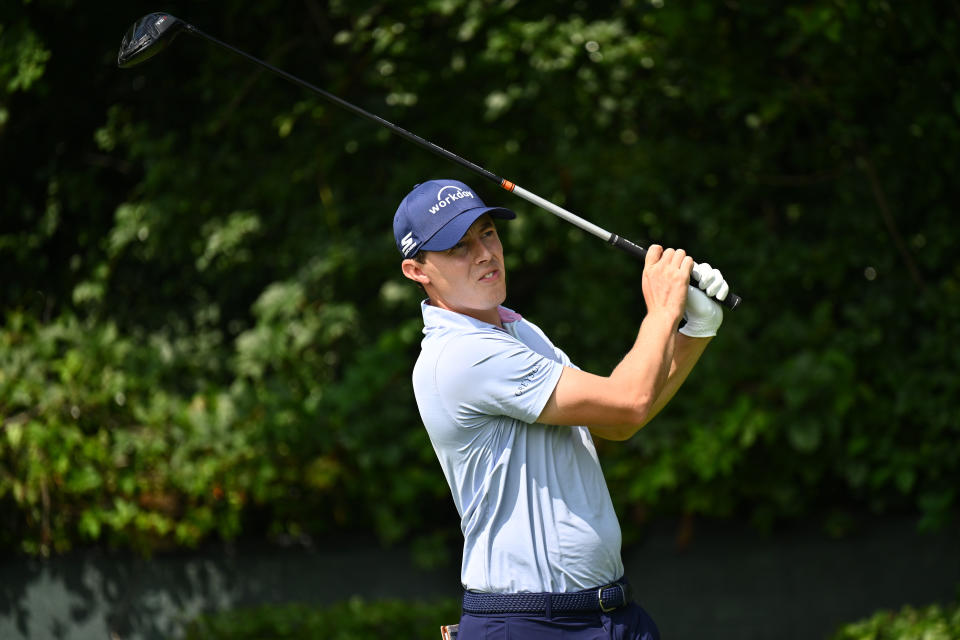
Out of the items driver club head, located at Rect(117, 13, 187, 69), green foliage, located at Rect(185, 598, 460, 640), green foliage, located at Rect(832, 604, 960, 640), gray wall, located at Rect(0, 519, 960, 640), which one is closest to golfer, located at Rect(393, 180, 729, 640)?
driver club head, located at Rect(117, 13, 187, 69)

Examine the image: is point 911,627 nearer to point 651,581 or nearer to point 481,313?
point 651,581

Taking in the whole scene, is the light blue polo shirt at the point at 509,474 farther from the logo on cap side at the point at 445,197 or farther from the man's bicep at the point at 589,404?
the logo on cap side at the point at 445,197

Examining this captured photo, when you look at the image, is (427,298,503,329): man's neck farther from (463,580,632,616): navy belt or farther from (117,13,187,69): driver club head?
(117,13,187,69): driver club head

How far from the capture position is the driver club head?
3.20 metres

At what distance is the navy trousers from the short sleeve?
1.48 ft

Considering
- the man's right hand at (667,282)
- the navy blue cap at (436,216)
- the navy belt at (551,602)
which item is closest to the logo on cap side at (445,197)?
the navy blue cap at (436,216)

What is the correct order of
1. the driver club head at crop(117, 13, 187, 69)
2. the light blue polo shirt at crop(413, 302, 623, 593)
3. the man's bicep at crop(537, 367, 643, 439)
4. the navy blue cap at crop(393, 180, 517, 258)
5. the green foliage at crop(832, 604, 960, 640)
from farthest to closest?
the green foliage at crop(832, 604, 960, 640), the driver club head at crop(117, 13, 187, 69), the navy blue cap at crop(393, 180, 517, 258), the light blue polo shirt at crop(413, 302, 623, 593), the man's bicep at crop(537, 367, 643, 439)

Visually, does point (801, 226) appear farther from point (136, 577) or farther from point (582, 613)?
point (136, 577)

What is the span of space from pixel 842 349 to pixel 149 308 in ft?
13.2

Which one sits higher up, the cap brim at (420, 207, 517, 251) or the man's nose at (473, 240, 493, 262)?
the cap brim at (420, 207, 517, 251)

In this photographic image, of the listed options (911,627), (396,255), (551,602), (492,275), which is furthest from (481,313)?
(396,255)

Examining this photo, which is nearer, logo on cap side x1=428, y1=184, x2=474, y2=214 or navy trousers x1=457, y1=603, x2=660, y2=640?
navy trousers x1=457, y1=603, x2=660, y2=640

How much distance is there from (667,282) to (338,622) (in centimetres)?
328

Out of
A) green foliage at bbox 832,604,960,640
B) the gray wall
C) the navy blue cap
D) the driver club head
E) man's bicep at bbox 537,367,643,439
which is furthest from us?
the gray wall
